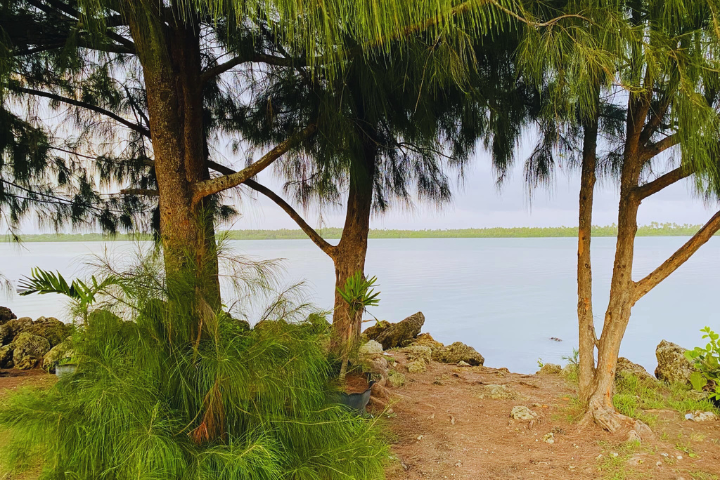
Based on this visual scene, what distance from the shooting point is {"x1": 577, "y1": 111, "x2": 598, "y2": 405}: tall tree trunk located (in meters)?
2.81

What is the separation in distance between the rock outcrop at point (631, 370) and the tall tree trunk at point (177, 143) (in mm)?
2818

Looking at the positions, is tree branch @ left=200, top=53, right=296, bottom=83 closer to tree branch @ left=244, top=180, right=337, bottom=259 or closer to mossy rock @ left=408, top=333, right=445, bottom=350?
tree branch @ left=244, top=180, right=337, bottom=259

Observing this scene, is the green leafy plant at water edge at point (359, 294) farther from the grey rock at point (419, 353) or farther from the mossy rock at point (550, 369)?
the mossy rock at point (550, 369)

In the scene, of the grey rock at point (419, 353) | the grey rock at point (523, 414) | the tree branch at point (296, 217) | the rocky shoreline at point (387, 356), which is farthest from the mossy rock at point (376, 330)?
the grey rock at point (523, 414)

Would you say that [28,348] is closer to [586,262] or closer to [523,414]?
[523,414]

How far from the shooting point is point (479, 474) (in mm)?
2082

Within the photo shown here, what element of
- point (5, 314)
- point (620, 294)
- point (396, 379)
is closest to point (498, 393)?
point (396, 379)

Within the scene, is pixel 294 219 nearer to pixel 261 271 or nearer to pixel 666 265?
pixel 261 271

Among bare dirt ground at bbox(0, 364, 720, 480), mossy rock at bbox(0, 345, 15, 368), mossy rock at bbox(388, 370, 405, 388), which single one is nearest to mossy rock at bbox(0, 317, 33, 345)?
mossy rock at bbox(0, 345, 15, 368)

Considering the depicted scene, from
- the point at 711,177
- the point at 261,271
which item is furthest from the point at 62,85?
the point at 711,177

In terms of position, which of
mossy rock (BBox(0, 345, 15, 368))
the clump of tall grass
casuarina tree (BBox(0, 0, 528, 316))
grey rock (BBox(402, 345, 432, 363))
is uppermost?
casuarina tree (BBox(0, 0, 528, 316))

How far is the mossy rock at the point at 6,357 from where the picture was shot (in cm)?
386

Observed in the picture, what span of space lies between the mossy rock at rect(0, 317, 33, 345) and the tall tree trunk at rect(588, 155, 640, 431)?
13.7 feet

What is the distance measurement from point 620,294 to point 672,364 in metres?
1.27
